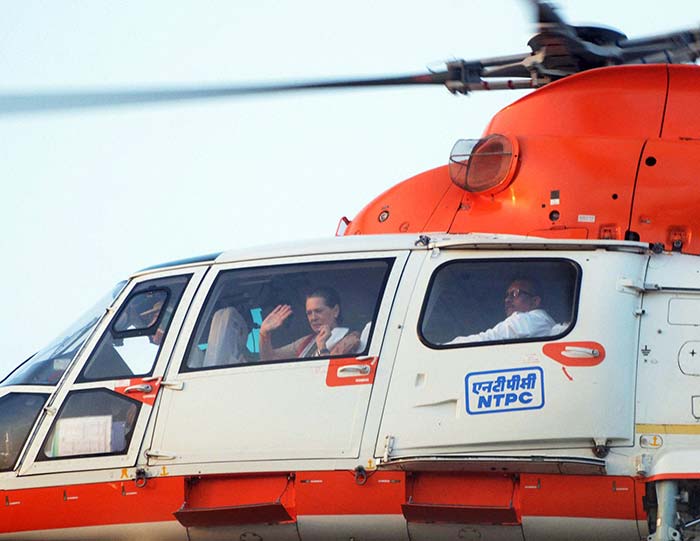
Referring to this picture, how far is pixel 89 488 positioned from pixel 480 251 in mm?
2906

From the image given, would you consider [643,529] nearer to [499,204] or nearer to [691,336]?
[691,336]

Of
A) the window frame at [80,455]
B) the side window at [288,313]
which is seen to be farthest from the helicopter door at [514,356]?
the window frame at [80,455]

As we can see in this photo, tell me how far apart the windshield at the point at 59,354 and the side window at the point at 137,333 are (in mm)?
184

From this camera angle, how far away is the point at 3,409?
822 centimetres

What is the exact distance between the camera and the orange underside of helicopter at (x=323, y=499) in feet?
23.3

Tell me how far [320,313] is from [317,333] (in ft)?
0.47

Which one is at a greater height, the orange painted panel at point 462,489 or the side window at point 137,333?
the side window at point 137,333

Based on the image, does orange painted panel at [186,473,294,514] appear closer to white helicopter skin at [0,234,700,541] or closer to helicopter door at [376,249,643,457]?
white helicopter skin at [0,234,700,541]

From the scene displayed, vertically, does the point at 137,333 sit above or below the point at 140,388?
above

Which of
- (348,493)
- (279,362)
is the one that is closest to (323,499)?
(348,493)

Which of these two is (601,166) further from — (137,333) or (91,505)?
(91,505)

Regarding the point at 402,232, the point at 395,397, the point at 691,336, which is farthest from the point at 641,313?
the point at 402,232

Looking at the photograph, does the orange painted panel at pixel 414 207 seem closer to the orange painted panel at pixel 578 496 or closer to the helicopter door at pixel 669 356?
the helicopter door at pixel 669 356

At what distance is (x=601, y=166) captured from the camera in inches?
324
